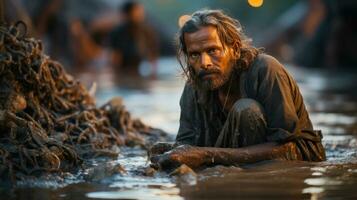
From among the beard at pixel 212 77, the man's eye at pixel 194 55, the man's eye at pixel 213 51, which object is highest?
the man's eye at pixel 213 51

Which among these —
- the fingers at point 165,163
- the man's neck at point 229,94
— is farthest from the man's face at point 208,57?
the fingers at point 165,163

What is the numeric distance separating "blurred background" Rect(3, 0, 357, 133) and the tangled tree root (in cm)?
177

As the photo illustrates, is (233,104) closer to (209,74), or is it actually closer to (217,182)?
(209,74)

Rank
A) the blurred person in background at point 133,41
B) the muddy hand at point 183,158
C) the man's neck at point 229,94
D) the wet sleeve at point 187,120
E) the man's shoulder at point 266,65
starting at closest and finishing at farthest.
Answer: the muddy hand at point 183,158 → the man's shoulder at point 266,65 → the man's neck at point 229,94 → the wet sleeve at point 187,120 → the blurred person in background at point 133,41

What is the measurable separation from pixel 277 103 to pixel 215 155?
1.95ft

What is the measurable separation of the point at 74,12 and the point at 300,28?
8352 millimetres

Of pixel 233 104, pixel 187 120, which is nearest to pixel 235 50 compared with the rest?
pixel 233 104

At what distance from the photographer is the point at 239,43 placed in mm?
6848

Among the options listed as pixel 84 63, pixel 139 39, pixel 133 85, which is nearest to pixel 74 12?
pixel 84 63

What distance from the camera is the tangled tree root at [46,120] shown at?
21.6 ft

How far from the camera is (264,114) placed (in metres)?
6.54

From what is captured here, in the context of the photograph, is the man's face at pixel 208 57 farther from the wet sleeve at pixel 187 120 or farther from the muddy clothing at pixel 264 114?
the wet sleeve at pixel 187 120

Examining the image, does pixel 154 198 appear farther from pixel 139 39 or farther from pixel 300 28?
pixel 300 28

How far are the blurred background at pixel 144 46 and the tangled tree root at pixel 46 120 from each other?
177 centimetres
